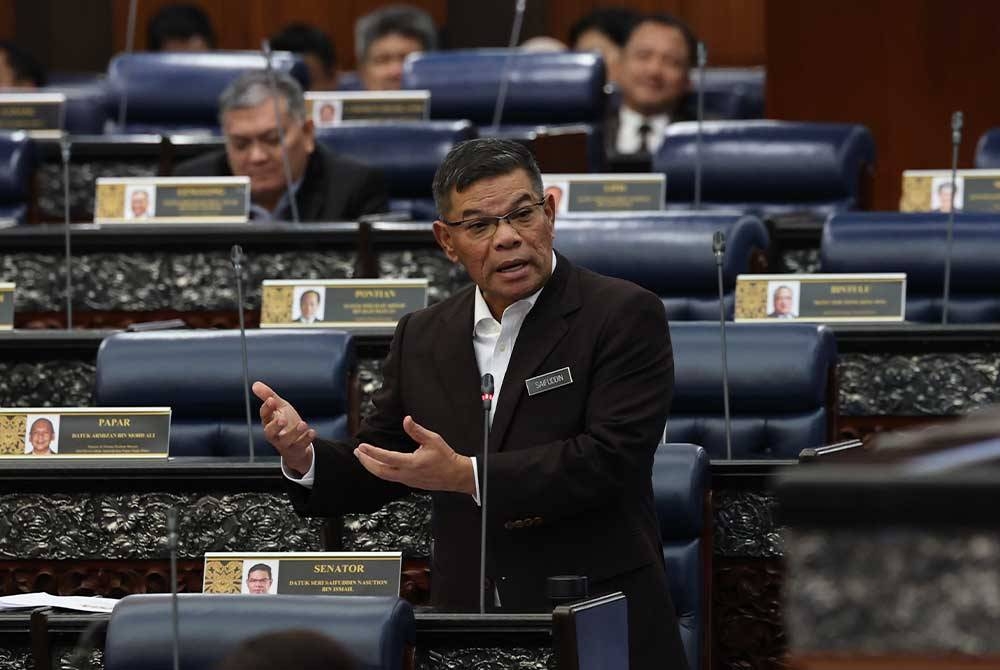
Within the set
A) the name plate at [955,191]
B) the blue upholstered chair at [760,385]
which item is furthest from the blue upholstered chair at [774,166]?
the blue upholstered chair at [760,385]

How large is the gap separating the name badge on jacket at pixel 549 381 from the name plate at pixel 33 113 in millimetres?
3680

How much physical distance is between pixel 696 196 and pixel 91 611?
271 centimetres

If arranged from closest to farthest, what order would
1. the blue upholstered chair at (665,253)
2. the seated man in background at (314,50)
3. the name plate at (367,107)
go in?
the blue upholstered chair at (665,253) < the name plate at (367,107) < the seated man in background at (314,50)

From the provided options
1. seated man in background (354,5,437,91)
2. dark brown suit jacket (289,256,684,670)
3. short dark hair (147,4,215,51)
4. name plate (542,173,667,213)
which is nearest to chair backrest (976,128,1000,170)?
name plate (542,173,667,213)

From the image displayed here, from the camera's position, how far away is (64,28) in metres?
8.80

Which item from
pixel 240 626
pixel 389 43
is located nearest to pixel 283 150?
pixel 389 43

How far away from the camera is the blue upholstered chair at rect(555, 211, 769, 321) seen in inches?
157

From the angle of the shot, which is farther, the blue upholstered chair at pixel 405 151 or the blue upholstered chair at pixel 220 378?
the blue upholstered chair at pixel 405 151

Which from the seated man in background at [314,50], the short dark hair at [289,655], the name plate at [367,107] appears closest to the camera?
the short dark hair at [289,655]

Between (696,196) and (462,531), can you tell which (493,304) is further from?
(696,196)

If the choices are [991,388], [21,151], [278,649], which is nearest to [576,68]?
[21,151]

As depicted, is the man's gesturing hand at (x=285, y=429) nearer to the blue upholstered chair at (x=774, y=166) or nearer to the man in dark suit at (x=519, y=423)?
the man in dark suit at (x=519, y=423)

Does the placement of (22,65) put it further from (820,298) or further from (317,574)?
(317,574)

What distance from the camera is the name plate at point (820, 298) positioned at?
3816 millimetres
